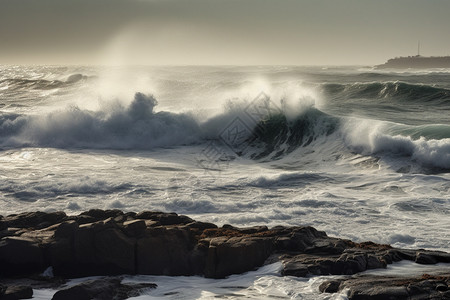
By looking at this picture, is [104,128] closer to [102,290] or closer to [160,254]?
[160,254]

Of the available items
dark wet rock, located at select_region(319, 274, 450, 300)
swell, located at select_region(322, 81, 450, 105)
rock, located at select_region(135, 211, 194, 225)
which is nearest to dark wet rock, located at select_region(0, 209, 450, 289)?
dark wet rock, located at select_region(319, 274, 450, 300)

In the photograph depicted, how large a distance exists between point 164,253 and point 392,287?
11.6 ft

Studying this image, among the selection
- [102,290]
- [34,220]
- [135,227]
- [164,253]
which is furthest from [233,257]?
[34,220]

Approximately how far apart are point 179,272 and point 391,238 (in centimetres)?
437

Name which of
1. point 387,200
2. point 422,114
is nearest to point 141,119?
point 422,114

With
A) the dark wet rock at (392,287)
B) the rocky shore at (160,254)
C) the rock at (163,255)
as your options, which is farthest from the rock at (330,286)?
the rock at (163,255)

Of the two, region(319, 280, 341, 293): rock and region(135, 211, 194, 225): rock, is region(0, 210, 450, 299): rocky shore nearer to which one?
region(319, 280, 341, 293): rock

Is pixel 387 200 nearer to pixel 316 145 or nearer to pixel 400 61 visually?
pixel 316 145

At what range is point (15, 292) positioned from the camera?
7.80 metres

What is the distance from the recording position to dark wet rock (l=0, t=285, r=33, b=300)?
7691mm

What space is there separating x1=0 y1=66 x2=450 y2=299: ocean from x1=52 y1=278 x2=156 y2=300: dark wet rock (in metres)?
0.26

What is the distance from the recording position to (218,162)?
72.1 ft

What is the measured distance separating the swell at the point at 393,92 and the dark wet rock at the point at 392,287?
2742 cm

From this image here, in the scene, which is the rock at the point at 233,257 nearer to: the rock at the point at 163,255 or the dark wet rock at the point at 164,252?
the dark wet rock at the point at 164,252
